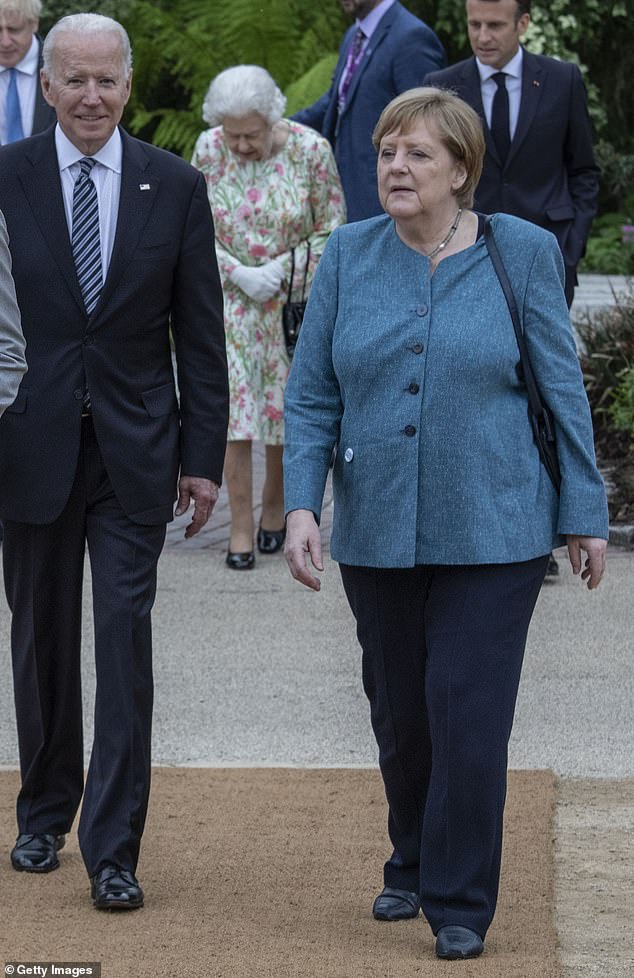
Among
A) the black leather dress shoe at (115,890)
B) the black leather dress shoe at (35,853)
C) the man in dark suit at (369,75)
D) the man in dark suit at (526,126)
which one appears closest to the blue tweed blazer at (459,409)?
the black leather dress shoe at (115,890)

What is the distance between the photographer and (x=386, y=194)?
A: 4.02 meters

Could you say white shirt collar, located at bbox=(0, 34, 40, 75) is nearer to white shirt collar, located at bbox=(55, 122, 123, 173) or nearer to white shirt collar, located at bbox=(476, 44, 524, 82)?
white shirt collar, located at bbox=(476, 44, 524, 82)

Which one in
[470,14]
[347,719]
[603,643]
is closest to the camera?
[347,719]

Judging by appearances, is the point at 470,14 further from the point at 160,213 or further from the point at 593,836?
the point at 593,836

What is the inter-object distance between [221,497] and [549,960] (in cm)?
611

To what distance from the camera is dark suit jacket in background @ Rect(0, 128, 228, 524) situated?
4.44m

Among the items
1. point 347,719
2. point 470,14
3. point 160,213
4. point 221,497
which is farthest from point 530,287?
point 221,497

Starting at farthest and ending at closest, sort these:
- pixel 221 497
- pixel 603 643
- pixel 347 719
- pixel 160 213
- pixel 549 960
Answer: pixel 221 497 < pixel 603 643 < pixel 347 719 < pixel 160 213 < pixel 549 960

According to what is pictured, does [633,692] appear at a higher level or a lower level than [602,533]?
lower

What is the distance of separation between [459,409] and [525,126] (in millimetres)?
3810

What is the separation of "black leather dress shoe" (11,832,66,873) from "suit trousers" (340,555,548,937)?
3.58ft

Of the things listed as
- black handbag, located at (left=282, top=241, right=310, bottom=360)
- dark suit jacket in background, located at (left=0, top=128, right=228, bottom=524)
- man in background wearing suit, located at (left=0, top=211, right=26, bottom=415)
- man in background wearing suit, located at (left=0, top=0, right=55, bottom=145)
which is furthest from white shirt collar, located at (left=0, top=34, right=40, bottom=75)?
man in background wearing suit, located at (left=0, top=211, right=26, bottom=415)

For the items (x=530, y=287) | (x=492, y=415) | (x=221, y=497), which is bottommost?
(x=221, y=497)

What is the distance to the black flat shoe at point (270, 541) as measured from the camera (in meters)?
8.47
